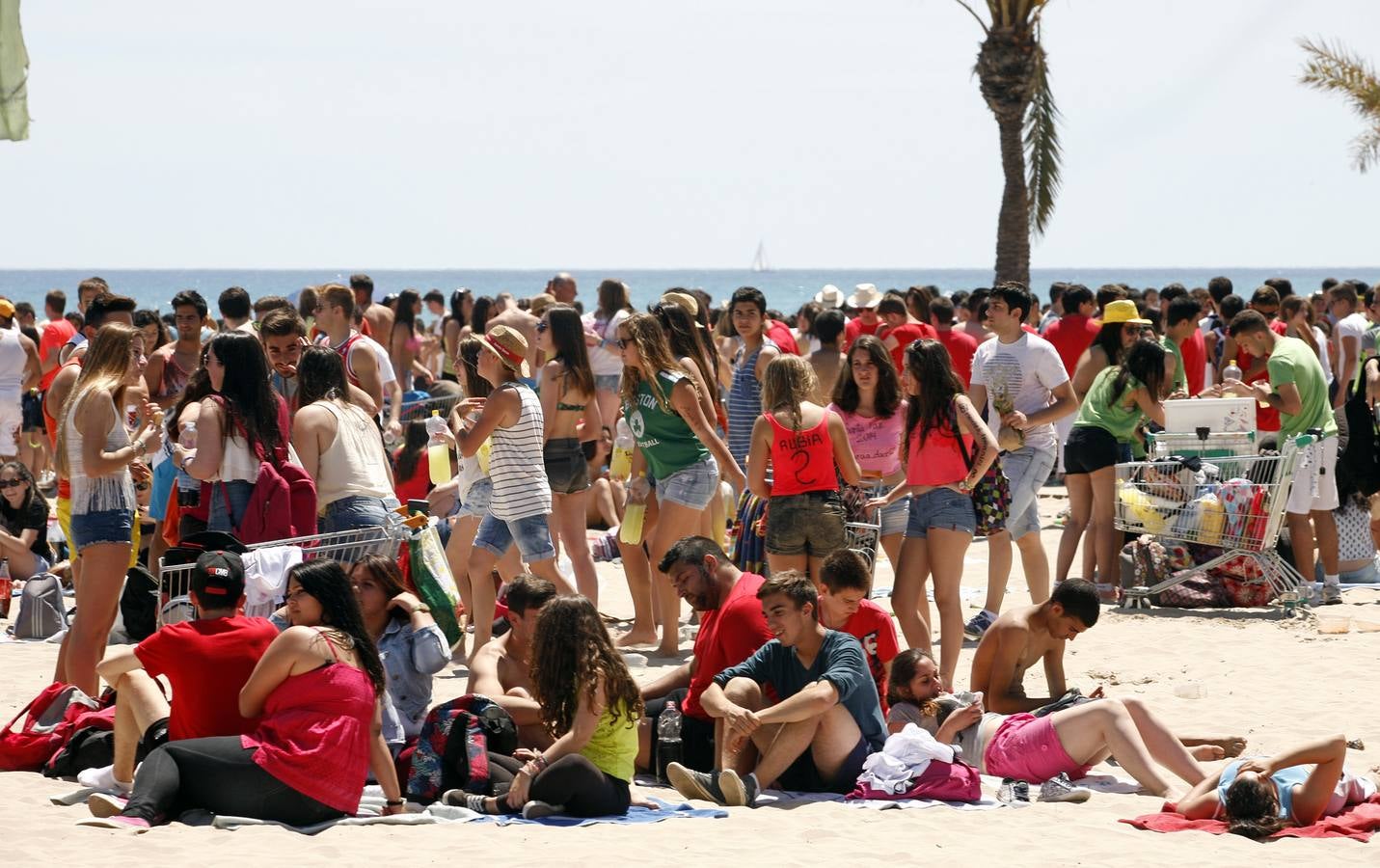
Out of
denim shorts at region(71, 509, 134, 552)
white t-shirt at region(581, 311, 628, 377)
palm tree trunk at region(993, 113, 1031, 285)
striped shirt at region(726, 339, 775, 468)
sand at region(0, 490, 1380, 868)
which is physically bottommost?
sand at region(0, 490, 1380, 868)

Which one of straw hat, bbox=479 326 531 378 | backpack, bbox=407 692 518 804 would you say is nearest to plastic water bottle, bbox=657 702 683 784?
backpack, bbox=407 692 518 804

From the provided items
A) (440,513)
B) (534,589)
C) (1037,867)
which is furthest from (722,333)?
(1037,867)

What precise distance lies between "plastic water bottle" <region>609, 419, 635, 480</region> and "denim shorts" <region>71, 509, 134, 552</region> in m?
3.04

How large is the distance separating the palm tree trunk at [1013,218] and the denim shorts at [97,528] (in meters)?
16.6

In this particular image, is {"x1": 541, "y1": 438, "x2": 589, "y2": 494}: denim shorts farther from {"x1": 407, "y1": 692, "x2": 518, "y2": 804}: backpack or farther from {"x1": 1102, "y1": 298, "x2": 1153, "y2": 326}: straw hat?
{"x1": 1102, "y1": 298, "x2": 1153, "y2": 326}: straw hat

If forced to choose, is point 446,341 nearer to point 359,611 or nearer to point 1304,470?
point 1304,470

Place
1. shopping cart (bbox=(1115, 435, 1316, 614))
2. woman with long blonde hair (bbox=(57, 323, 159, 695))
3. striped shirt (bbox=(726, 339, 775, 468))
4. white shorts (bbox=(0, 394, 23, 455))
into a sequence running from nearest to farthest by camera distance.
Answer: woman with long blonde hair (bbox=(57, 323, 159, 695)) → striped shirt (bbox=(726, 339, 775, 468)) → shopping cart (bbox=(1115, 435, 1316, 614)) → white shorts (bbox=(0, 394, 23, 455))

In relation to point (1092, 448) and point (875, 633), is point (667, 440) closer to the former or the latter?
point (875, 633)

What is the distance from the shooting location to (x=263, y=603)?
642 cm

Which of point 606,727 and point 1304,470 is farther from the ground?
point 1304,470

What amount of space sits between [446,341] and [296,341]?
892cm

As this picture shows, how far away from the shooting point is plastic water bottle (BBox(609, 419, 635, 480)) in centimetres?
949

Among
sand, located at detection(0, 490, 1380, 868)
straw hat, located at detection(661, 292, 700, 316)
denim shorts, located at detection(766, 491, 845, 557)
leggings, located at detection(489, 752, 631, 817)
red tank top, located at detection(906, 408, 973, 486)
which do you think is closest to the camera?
sand, located at detection(0, 490, 1380, 868)

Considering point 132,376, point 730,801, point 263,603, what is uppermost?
point 132,376
